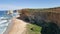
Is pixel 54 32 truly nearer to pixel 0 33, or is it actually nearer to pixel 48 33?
pixel 48 33

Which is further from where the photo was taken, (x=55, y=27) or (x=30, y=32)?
(x=30, y=32)

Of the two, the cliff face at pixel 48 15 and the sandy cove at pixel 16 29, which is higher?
the cliff face at pixel 48 15

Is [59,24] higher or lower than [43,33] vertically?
higher

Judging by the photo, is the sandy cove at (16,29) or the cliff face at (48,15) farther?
the sandy cove at (16,29)

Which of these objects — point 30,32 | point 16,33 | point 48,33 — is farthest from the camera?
point 16,33

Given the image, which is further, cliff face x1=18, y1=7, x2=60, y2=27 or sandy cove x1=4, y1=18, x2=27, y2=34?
sandy cove x1=4, y1=18, x2=27, y2=34

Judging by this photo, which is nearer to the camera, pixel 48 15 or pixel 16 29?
pixel 48 15

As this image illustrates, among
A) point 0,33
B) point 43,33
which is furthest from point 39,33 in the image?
point 0,33

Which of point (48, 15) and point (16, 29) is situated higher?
point (48, 15)

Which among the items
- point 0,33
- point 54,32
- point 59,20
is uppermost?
point 59,20

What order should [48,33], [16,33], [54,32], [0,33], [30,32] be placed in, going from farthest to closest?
[0,33]
[16,33]
[30,32]
[48,33]
[54,32]

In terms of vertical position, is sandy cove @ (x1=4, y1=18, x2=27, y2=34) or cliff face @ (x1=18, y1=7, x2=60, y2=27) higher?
cliff face @ (x1=18, y1=7, x2=60, y2=27)
